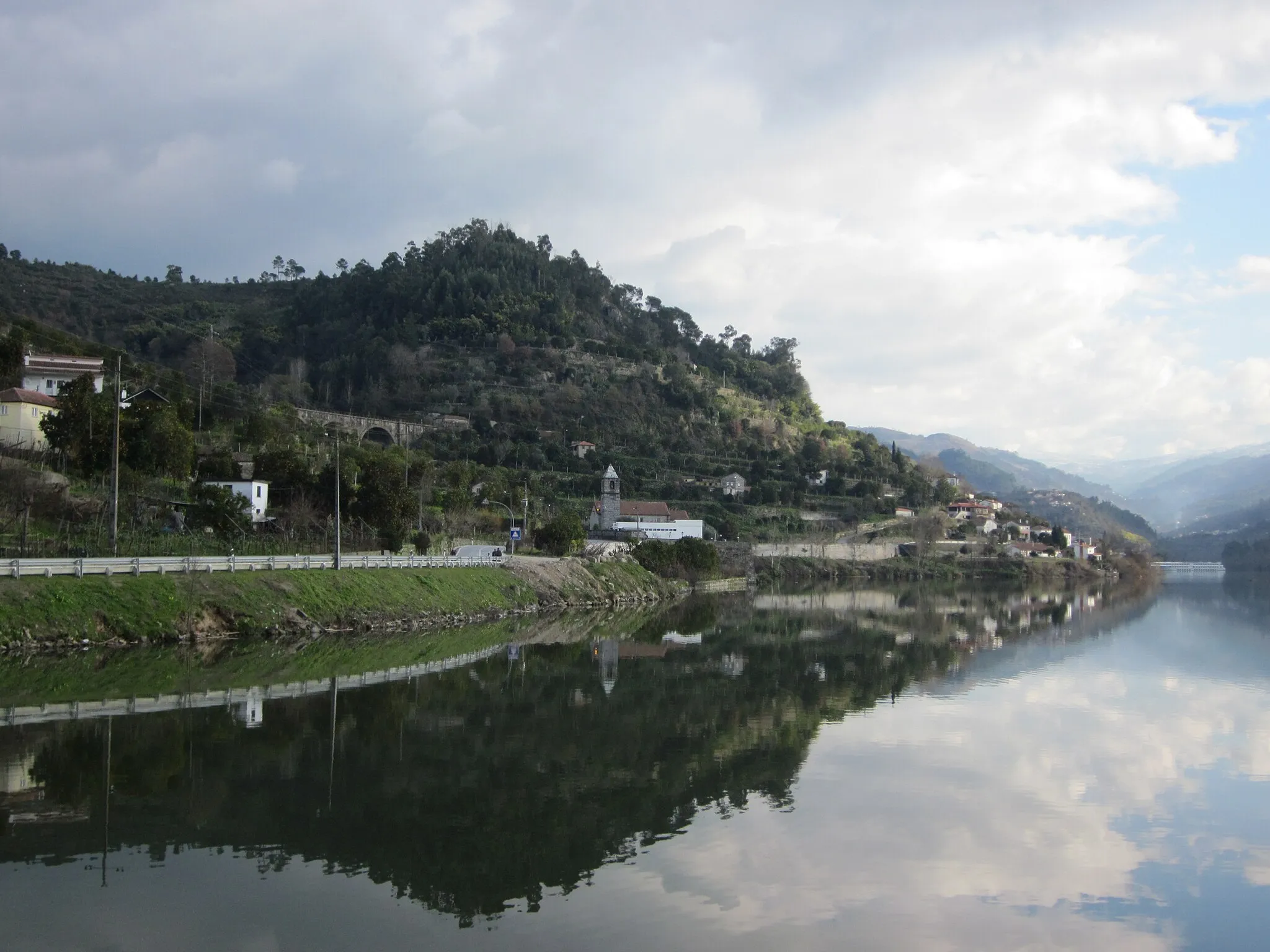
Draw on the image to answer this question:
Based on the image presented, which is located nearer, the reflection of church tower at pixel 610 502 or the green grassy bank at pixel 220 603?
the green grassy bank at pixel 220 603

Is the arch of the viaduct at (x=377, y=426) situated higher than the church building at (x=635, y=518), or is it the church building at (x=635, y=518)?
the arch of the viaduct at (x=377, y=426)

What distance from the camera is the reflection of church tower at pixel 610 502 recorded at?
83.3m

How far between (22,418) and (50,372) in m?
9.05

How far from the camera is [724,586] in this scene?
77375mm

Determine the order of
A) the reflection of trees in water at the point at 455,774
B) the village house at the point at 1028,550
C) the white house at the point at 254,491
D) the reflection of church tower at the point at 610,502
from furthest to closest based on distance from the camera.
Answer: the village house at the point at 1028,550
the reflection of church tower at the point at 610,502
the white house at the point at 254,491
the reflection of trees in water at the point at 455,774

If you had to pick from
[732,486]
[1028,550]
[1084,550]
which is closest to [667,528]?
[732,486]

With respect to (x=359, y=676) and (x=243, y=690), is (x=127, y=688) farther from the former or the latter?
(x=359, y=676)

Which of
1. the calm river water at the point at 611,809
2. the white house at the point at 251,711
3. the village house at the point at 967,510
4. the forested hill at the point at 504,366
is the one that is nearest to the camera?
the calm river water at the point at 611,809

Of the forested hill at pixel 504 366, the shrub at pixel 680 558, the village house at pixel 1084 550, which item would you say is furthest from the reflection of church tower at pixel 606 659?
the village house at pixel 1084 550

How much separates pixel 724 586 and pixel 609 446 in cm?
2953

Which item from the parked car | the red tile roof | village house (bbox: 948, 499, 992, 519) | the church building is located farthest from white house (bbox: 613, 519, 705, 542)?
village house (bbox: 948, 499, 992, 519)

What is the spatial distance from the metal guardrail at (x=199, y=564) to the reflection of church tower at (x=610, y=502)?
37.9m

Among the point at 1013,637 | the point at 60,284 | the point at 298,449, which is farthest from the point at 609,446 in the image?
the point at 60,284

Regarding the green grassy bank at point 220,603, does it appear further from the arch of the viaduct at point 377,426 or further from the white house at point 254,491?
the arch of the viaduct at point 377,426
